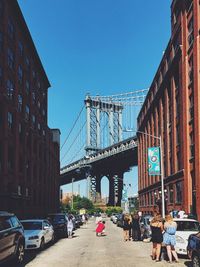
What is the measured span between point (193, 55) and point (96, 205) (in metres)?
90.7

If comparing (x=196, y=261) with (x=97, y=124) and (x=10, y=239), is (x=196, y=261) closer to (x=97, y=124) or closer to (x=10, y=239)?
(x=10, y=239)

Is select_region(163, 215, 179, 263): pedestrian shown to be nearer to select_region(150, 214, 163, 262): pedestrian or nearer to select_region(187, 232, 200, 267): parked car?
select_region(150, 214, 163, 262): pedestrian

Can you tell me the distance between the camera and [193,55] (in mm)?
44250

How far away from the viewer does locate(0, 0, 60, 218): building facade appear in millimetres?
48531

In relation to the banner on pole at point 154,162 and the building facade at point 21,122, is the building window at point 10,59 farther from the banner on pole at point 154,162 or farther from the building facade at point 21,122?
the banner on pole at point 154,162

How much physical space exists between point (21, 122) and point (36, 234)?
122 feet

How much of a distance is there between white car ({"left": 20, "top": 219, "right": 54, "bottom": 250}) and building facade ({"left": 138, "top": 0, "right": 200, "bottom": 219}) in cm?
1947

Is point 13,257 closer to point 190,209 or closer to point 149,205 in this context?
point 190,209

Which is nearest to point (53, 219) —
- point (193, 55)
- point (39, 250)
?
point (39, 250)

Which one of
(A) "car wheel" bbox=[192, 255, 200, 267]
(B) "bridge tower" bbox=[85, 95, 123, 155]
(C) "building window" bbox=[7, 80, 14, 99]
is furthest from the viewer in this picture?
(B) "bridge tower" bbox=[85, 95, 123, 155]

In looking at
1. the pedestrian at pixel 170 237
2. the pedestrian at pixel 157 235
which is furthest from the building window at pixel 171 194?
the pedestrian at pixel 170 237

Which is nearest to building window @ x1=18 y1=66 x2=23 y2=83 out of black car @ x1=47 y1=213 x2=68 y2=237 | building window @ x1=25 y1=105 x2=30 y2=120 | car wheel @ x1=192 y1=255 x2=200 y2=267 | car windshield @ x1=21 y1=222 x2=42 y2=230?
building window @ x1=25 y1=105 x2=30 y2=120

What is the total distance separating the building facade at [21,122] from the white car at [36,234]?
68.7ft

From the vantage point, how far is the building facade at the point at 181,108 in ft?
143
